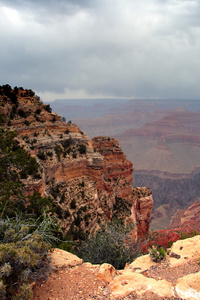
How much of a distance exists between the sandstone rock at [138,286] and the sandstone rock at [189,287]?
0.25m

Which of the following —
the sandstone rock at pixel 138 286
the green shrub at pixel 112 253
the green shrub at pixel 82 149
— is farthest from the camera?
the green shrub at pixel 82 149

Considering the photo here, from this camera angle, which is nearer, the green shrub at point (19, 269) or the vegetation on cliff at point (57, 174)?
the green shrub at point (19, 269)

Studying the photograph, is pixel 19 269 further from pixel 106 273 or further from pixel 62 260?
pixel 106 273

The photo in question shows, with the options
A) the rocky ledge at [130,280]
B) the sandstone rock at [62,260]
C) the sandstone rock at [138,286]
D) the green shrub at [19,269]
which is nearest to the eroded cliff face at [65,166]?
the sandstone rock at [62,260]

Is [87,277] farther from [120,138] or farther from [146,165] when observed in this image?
[120,138]

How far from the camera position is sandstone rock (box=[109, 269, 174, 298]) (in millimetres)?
5742

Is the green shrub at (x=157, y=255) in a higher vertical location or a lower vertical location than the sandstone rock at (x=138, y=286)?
lower

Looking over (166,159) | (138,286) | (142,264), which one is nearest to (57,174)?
(142,264)

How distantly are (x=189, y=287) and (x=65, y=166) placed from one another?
58.4 feet

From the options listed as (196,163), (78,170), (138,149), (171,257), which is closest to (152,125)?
(138,149)

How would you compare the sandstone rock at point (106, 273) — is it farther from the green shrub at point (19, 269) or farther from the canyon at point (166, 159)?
the canyon at point (166, 159)

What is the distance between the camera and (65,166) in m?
22.2

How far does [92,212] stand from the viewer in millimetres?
21172

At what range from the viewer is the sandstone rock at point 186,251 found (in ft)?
24.2
